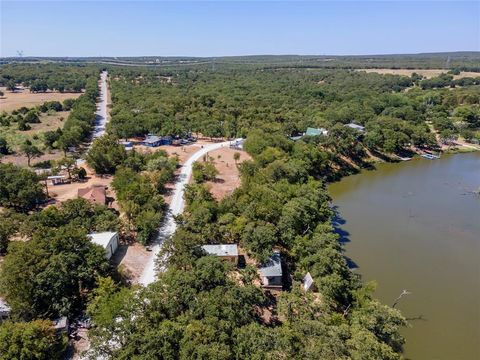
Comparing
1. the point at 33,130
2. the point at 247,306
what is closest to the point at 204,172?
the point at 247,306

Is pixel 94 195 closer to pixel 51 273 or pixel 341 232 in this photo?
pixel 51 273

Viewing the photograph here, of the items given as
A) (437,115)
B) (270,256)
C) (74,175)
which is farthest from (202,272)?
(437,115)

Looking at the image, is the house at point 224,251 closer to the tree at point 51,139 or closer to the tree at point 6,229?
the tree at point 6,229

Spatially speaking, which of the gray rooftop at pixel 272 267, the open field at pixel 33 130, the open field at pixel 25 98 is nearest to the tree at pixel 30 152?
the open field at pixel 33 130

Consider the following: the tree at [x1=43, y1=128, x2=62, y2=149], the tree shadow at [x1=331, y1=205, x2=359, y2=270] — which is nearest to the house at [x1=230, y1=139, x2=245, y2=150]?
the tree shadow at [x1=331, y1=205, x2=359, y2=270]

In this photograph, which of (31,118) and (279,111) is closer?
(31,118)
